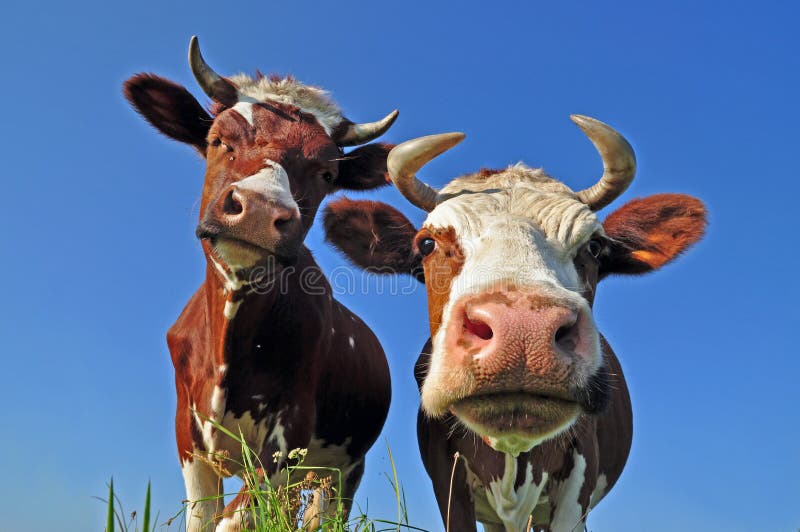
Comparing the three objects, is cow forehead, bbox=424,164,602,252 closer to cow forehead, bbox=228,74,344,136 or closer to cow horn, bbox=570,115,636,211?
cow horn, bbox=570,115,636,211

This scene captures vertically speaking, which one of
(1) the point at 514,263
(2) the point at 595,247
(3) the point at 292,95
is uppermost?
(3) the point at 292,95

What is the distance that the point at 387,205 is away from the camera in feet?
22.2

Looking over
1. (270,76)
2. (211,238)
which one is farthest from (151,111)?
(211,238)

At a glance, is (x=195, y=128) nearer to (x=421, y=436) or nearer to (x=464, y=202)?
(x=464, y=202)

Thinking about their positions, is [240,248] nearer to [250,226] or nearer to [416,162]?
[250,226]

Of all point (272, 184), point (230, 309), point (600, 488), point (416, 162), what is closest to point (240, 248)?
point (272, 184)

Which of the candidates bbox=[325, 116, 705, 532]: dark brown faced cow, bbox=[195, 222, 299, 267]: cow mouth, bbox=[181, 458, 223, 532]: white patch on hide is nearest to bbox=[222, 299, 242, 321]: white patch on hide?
bbox=[195, 222, 299, 267]: cow mouth

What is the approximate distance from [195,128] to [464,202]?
2.77m

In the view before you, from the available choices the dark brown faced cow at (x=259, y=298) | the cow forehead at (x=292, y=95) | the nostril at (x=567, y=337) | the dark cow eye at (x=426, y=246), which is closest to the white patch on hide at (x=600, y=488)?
the dark brown faced cow at (x=259, y=298)

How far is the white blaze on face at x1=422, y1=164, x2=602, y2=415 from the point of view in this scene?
13.5ft

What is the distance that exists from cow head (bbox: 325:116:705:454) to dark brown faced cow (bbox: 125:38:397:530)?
2.50ft

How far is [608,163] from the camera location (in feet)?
18.9

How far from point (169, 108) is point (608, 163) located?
3.71m

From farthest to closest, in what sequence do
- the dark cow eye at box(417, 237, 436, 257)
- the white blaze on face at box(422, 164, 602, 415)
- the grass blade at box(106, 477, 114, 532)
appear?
the dark cow eye at box(417, 237, 436, 257)
the white blaze on face at box(422, 164, 602, 415)
the grass blade at box(106, 477, 114, 532)
